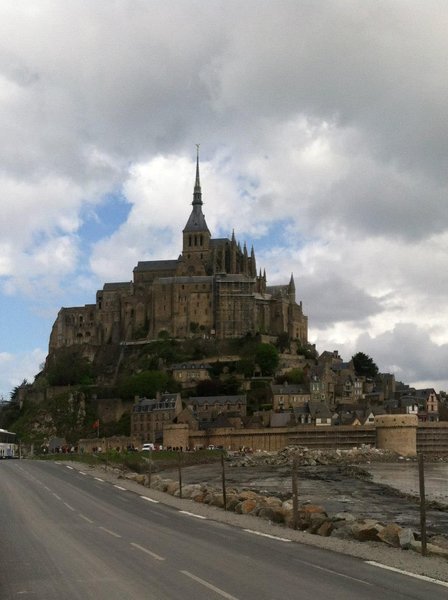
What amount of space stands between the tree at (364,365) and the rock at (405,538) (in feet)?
408

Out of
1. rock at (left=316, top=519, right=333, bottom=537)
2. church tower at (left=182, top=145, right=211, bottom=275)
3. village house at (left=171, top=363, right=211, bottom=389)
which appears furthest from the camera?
church tower at (left=182, top=145, right=211, bottom=275)

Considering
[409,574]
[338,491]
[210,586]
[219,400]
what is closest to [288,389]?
[219,400]

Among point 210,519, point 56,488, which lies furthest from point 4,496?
point 210,519

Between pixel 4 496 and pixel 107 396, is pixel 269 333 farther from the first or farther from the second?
pixel 4 496

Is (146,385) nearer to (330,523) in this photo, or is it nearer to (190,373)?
(190,373)

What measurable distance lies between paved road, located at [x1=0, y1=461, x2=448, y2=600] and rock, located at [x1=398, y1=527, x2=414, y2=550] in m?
1.97

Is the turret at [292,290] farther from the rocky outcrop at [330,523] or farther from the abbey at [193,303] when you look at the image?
the rocky outcrop at [330,523]

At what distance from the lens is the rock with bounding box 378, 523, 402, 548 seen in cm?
1977

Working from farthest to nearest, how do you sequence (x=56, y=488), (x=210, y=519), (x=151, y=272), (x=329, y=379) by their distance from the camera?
1. (x=151, y=272)
2. (x=329, y=379)
3. (x=56, y=488)
4. (x=210, y=519)

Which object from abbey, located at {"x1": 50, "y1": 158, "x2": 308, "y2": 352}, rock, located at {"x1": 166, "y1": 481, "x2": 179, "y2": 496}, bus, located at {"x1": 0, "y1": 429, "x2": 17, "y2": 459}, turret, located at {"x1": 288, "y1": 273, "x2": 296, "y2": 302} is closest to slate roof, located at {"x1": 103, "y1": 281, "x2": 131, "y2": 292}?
abbey, located at {"x1": 50, "y1": 158, "x2": 308, "y2": 352}

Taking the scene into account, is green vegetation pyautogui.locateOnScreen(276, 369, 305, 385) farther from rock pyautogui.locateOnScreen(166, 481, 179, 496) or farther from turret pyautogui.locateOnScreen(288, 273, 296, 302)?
rock pyautogui.locateOnScreen(166, 481, 179, 496)

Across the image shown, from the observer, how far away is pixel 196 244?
502ft

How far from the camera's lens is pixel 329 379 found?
12081cm

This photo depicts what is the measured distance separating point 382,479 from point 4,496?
1431 inches
